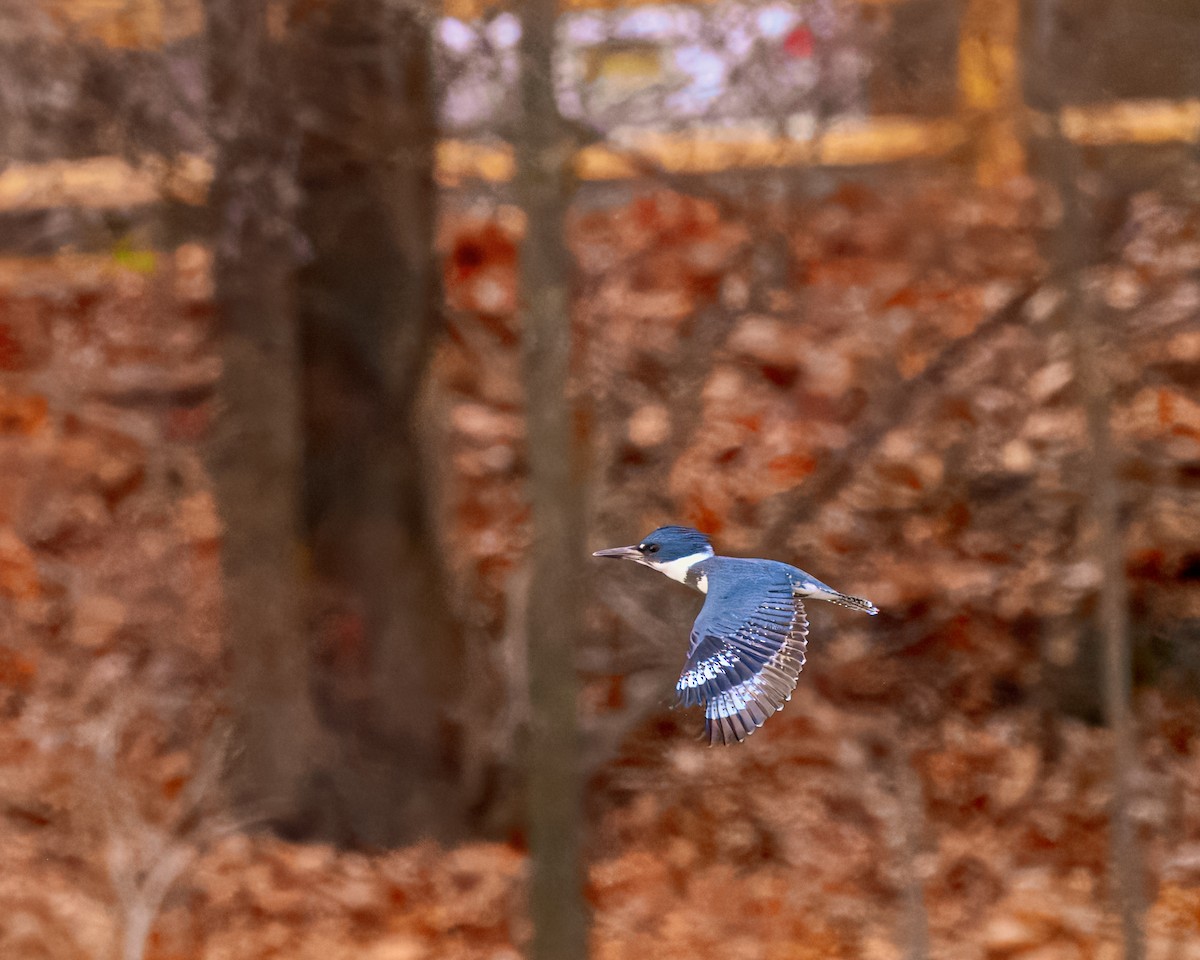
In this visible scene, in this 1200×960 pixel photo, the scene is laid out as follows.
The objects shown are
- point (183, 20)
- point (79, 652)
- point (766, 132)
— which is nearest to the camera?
point (766, 132)

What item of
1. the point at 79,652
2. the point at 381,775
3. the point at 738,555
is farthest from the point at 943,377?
the point at 79,652

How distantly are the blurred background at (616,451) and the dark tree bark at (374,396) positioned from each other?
0.01 metres

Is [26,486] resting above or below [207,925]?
above

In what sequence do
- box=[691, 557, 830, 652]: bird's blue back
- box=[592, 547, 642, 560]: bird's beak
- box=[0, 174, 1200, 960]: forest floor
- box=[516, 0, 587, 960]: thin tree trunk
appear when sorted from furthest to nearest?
box=[0, 174, 1200, 960]: forest floor → box=[516, 0, 587, 960]: thin tree trunk → box=[592, 547, 642, 560]: bird's beak → box=[691, 557, 830, 652]: bird's blue back

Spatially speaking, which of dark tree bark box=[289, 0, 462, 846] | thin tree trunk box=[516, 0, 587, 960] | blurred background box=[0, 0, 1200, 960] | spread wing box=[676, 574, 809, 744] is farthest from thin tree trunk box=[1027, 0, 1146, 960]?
dark tree bark box=[289, 0, 462, 846]

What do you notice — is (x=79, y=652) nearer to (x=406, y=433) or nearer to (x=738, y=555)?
(x=406, y=433)

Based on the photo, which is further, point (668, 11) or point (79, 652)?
point (79, 652)

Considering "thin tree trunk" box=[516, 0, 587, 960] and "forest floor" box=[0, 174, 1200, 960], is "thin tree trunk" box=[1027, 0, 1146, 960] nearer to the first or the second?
"forest floor" box=[0, 174, 1200, 960]

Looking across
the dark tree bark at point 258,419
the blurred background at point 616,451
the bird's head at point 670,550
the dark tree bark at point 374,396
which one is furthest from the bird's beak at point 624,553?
the dark tree bark at point 258,419

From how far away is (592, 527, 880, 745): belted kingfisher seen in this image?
1.49 m

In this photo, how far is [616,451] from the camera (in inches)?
95.9

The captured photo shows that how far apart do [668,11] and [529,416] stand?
1.02 meters

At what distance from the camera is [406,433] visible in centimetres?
247

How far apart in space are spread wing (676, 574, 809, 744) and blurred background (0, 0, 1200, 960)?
2.23 feet
